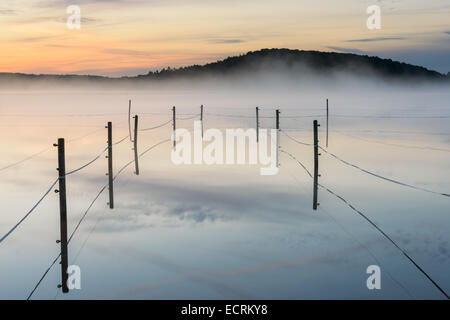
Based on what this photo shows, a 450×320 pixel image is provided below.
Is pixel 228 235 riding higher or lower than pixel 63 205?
lower

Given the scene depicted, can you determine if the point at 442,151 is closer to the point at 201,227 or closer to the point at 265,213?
the point at 265,213

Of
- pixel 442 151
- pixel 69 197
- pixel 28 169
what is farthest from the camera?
pixel 442 151

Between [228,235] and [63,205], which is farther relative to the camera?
[228,235]

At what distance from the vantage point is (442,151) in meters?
32.9

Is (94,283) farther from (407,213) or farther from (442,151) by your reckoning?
(442,151)

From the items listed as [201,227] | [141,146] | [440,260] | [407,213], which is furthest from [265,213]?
[141,146]

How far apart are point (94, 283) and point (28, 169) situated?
16.7 meters

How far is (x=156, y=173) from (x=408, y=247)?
1290 cm

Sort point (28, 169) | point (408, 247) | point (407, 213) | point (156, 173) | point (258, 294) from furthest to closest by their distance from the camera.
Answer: point (28, 169), point (156, 173), point (407, 213), point (408, 247), point (258, 294)

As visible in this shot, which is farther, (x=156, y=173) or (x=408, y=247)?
(x=156, y=173)

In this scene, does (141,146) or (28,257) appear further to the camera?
(141,146)

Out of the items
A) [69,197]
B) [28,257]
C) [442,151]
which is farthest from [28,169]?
[442,151]

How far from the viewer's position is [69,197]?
17953mm

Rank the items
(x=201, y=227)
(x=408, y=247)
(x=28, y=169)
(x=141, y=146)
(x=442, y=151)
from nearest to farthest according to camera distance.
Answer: (x=408, y=247), (x=201, y=227), (x=28, y=169), (x=442, y=151), (x=141, y=146)
